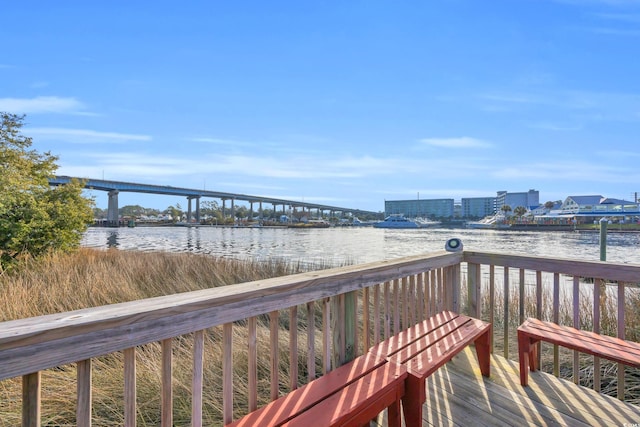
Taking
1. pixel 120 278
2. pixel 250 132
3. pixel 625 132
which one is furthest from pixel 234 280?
Result: pixel 250 132

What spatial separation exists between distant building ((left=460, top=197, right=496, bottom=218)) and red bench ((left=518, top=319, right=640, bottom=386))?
129692 millimetres

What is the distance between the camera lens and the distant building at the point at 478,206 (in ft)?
398

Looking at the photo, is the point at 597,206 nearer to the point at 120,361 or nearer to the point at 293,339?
the point at 293,339

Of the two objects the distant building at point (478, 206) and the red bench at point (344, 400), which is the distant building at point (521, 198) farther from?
the red bench at point (344, 400)

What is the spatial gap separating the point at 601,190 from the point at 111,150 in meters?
96.3

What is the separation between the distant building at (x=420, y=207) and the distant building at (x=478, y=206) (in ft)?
42.4

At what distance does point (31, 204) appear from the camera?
6719mm

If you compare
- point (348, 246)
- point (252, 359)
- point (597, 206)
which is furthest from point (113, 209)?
point (597, 206)

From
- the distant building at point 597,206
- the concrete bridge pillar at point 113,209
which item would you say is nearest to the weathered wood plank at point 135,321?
the concrete bridge pillar at point 113,209

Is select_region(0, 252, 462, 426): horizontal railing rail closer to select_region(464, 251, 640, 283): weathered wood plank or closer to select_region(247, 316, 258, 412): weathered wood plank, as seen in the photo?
select_region(247, 316, 258, 412): weathered wood plank

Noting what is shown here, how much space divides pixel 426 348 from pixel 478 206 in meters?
137

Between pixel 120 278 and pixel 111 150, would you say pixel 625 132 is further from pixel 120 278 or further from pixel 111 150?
pixel 111 150

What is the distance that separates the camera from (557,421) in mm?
1851

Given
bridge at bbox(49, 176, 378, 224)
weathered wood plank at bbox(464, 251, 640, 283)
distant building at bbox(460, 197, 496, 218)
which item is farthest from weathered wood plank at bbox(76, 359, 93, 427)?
distant building at bbox(460, 197, 496, 218)
